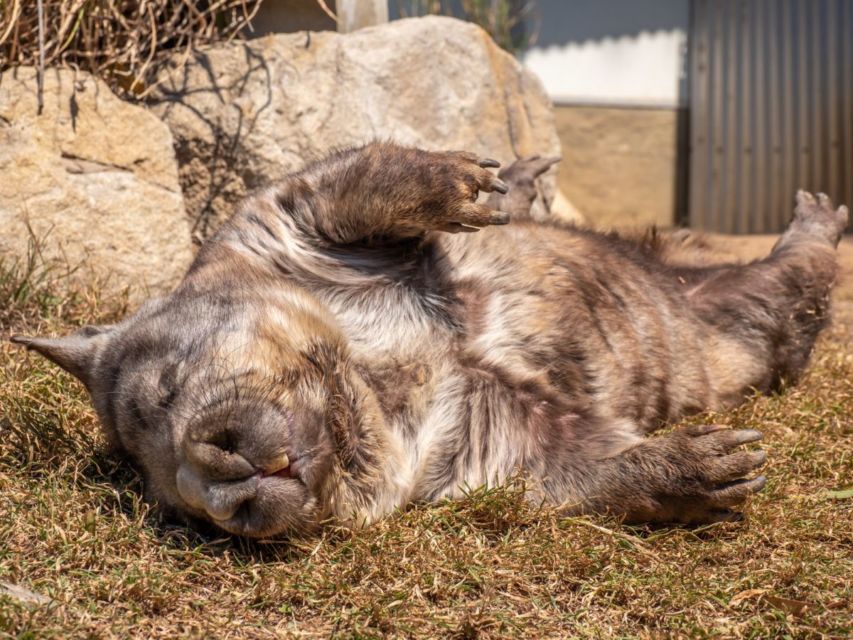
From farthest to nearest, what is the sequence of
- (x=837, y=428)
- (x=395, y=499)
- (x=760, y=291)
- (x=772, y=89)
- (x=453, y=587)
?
(x=772, y=89)
(x=760, y=291)
(x=837, y=428)
(x=395, y=499)
(x=453, y=587)

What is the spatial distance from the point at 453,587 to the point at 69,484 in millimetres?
1275

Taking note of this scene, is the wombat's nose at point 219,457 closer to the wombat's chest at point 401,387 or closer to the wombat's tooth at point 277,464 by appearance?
the wombat's tooth at point 277,464

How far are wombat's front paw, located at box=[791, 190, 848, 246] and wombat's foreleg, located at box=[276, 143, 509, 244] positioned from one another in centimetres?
189

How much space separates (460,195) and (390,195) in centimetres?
23

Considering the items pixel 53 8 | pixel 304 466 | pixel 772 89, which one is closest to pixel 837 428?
pixel 304 466

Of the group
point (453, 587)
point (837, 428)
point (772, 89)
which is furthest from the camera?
point (772, 89)

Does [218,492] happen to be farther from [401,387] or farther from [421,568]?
[401,387]

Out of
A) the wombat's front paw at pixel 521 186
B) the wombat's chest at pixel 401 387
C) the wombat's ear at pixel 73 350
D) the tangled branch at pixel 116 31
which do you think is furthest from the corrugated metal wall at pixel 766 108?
the wombat's ear at pixel 73 350

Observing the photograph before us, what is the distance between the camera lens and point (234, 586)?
2811 mm

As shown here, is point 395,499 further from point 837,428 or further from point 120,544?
point 837,428

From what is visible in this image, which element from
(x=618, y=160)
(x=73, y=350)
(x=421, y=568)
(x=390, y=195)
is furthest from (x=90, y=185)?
(x=618, y=160)

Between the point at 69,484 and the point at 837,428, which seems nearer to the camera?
the point at 69,484

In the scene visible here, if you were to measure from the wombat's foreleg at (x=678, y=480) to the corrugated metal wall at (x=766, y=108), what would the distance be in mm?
6939

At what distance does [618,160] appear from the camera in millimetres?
9727
